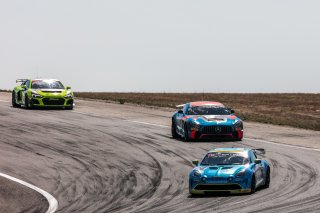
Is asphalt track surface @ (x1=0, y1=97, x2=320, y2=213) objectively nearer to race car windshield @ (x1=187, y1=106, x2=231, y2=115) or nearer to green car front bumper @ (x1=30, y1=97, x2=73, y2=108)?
race car windshield @ (x1=187, y1=106, x2=231, y2=115)

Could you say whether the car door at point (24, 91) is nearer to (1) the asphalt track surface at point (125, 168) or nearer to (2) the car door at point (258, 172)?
(1) the asphalt track surface at point (125, 168)

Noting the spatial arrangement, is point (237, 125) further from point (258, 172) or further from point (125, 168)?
point (258, 172)

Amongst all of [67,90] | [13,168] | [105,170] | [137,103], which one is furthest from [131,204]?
[137,103]

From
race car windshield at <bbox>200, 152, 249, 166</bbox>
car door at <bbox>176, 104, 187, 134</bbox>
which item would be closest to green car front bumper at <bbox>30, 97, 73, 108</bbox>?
car door at <bbox>176, 104, 187, 134</bbox>

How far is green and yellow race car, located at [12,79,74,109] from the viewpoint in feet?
138

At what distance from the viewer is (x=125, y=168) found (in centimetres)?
2491

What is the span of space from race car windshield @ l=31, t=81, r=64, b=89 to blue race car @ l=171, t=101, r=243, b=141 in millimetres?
13233

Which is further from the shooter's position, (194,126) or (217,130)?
(194,126)

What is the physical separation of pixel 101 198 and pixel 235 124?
34.6 feet

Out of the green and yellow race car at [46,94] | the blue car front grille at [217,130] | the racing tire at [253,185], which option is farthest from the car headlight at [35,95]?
the racing tire at [253,185]

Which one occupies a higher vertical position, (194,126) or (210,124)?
(210,124)

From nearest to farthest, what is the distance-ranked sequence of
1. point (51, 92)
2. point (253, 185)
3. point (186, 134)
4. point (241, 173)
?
point (241, 173) < point (253, 185) < point (186, 134) < point (51, 92)

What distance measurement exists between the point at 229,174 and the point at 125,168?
6229 mm

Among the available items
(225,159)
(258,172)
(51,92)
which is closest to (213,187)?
(225,159)
